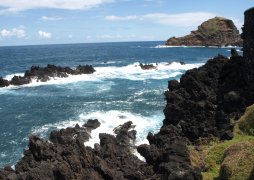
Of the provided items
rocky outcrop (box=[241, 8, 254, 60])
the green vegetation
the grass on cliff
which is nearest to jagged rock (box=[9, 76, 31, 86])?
rocky outcrop (box=[241, 8, 254, 60])

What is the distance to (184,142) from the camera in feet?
87.0

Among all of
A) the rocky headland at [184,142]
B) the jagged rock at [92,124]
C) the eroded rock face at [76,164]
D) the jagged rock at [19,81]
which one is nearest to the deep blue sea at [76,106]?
the jagged rock at [92,124]

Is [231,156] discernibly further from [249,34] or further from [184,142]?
[249,34]

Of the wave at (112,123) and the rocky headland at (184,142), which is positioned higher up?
the rocky headland at (184,142)

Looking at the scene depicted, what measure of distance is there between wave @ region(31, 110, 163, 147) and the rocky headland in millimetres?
1025

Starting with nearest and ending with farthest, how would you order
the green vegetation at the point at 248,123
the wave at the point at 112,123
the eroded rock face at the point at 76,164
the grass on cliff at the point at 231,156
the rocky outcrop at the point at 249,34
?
the grass on cliff at the point at 231,156
the eroded rock face at the point at 76,164
the green vegetation at the point at 248,123
the rocky outcrop at the point at 249,34
the wave at the point at 112,123

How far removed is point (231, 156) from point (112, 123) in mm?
24203

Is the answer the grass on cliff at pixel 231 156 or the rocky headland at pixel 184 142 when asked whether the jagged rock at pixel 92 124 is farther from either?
the grass on cliff at pixel 231 156

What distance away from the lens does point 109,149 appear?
1071 inches

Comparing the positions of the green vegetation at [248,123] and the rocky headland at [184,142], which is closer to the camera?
the rocky headland at [184,142]

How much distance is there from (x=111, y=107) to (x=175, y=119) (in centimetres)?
1888

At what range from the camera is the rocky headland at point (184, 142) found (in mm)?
22922

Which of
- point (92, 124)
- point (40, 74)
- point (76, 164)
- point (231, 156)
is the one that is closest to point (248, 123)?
point (231, 156)

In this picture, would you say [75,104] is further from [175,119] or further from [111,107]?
[175,119]
